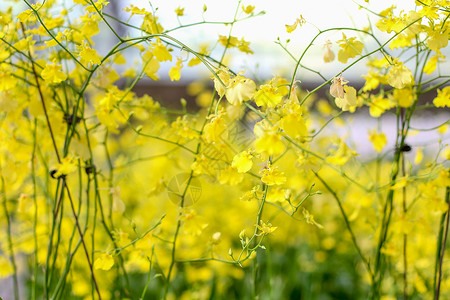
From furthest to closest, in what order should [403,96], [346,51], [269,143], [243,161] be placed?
[403,96] < [346,51] < [243,161] < [269,143]

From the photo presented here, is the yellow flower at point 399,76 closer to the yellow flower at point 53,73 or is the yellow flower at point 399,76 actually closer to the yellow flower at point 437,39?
the yellow flower at point 437,39

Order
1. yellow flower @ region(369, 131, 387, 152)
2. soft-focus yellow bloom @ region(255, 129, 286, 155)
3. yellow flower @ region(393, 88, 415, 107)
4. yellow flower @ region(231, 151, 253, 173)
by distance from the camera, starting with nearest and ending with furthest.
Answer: soft-focus yellow bloom @ region(255, 129, 286, 155)
yellow flower @ region(231, 151, 253, 173)
yellow flower @ region(393, 88, 415, 107)
yellow flower @ region(369, 131, 387, 152)

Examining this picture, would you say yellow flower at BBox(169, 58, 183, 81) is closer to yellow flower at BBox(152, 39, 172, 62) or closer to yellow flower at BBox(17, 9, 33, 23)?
yellow flower at BBox(152, 39, 172, 62)

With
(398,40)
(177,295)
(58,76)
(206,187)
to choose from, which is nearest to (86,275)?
(177,295)

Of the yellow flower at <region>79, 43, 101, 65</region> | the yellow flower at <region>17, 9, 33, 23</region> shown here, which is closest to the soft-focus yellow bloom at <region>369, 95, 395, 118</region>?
the yellow flower at <region>79, 43, 101, 65</region>

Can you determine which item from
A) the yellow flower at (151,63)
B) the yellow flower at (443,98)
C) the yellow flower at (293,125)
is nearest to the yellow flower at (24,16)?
the yellow flower at (151,63)

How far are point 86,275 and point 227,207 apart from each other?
0.69m

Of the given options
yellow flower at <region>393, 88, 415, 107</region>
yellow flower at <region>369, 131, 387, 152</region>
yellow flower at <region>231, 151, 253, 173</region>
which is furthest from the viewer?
yellow flower at <region>369, 131, 387, 152</region>

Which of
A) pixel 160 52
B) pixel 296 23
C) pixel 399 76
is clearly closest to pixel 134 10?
pixel 160 52

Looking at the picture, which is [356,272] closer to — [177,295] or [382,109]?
[177,295]

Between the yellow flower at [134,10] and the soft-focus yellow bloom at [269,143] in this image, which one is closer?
the soft-focus yellow bloom at [269,143]

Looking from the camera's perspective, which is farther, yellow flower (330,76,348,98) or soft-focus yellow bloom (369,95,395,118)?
soft-focus yellow bloom (369,95,395,118)

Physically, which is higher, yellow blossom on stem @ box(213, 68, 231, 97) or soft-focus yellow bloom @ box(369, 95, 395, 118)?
soft-focus yellow bloom @ box(369, 95, 395, 118)

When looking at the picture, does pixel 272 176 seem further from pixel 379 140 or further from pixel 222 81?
pixel 379 140
